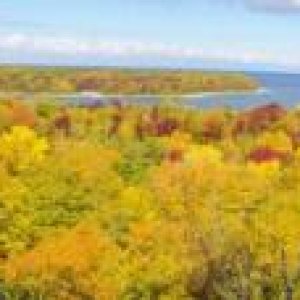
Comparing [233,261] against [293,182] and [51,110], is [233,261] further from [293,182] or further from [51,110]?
[51,110]

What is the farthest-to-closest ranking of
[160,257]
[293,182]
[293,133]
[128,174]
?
[293,133]
[128,174]
[293,182]
[160,257]

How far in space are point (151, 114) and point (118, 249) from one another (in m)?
83.2

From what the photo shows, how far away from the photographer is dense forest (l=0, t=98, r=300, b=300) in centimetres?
4600

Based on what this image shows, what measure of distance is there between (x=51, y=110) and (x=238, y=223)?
8631 cm

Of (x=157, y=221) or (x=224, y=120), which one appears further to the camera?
(x=224, y=120)

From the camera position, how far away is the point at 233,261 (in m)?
45.5

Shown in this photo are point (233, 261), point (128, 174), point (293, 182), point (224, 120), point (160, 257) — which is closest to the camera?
point (233, 261)

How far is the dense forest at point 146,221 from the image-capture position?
46.0m

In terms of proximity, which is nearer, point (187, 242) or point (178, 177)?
point (187, 242)

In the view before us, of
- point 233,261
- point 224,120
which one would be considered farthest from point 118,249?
point 224,120

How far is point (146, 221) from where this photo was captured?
55.8 metres

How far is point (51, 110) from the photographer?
135m

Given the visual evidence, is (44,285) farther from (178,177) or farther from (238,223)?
(178,177)

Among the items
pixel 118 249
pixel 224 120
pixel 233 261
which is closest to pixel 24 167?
pixel 118 249
